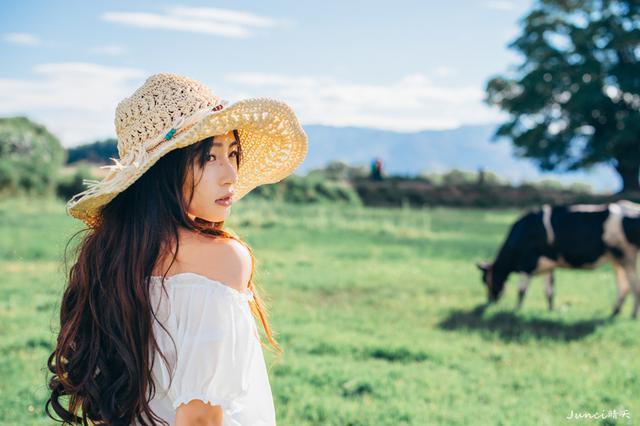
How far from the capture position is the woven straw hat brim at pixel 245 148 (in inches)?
86.7

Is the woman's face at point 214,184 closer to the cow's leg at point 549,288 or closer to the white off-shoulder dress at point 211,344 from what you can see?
the white off-shoulder dress at point 211,344

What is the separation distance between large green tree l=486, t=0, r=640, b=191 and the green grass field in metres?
20.2

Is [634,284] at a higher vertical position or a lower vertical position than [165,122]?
lower

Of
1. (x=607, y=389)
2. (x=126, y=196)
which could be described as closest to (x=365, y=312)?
(x=607, y=389)

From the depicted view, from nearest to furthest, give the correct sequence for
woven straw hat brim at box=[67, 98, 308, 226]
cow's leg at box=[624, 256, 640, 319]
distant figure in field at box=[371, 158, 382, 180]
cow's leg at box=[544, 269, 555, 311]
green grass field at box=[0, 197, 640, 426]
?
1. woven straw hat brim at box=[67, 98, 308, 226]
2. green grass field at box=[0, 197, 640, 426]
3. cow's leg at box=[624, 256, 640, 319]
4. cow's leg at box=[544, 269, 555, 311]
5. distant figure in field at box=[371, 158, 382, 180]

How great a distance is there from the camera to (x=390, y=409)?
4.95m

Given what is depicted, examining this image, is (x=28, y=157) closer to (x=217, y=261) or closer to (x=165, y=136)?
(x=165, y=136)

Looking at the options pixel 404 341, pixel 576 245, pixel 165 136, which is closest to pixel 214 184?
pixel 165 136

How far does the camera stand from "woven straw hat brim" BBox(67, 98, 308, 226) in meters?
2.20

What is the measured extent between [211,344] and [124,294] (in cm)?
38

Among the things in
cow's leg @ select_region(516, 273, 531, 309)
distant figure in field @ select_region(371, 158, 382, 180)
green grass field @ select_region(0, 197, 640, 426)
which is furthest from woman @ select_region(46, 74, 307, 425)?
distant figure in field @ select_region(371, 158, 382, 180)

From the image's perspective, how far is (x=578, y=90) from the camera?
31281 mm

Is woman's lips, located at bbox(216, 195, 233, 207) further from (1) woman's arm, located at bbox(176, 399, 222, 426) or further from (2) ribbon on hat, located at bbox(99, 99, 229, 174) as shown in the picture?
(1) woman's arm, located at bbox(176, 399, 222, 426)

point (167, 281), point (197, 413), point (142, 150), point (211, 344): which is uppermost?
point (142, 150)
